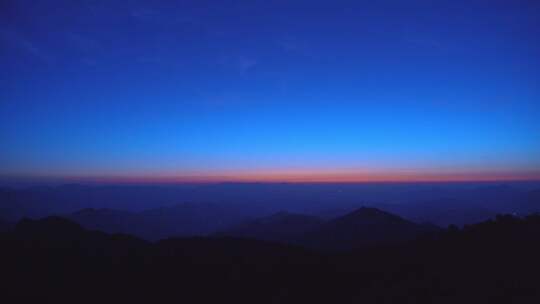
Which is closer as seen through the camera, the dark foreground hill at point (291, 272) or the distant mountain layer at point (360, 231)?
the dark foreground hill at point (291, 272)

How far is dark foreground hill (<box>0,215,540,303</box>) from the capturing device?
28234 mm

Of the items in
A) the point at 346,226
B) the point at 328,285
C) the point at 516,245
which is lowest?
the point at 346,226

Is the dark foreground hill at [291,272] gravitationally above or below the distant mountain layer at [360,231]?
above

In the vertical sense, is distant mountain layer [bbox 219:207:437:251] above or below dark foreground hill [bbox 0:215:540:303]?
below

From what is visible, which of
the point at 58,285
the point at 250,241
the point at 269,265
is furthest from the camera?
the point at 250,241

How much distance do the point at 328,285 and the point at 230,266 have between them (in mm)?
15122

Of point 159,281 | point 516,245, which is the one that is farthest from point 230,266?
point 516,245

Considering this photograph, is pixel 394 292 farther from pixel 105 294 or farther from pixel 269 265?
pixel 105 294

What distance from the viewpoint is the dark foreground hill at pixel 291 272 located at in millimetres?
28234

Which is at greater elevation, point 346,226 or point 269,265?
point 269,265

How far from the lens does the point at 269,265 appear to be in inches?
1897

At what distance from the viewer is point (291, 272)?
45594 mm

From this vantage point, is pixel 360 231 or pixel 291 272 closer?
pixel 291 272

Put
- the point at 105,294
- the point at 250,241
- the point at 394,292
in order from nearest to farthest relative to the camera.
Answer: the point at 394,292 → the point at 105,294 → the point at 250,241
